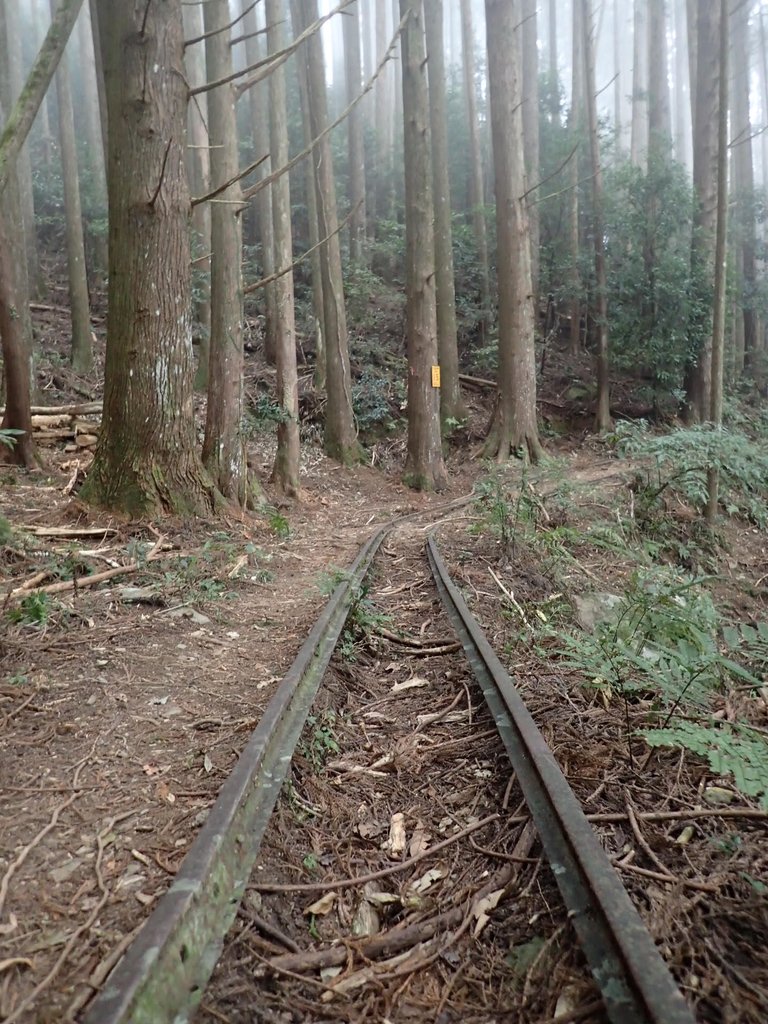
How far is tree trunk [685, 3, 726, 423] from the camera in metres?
17.1

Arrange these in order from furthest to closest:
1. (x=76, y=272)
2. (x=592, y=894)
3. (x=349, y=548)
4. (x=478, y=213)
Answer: (x=478, y=213), (x=76, y=272), (x=349, y=548), (x=592, y=894)

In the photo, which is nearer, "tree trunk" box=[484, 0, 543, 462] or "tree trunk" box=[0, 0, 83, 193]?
"tree trunk" box=[0, 0, 83, 193]

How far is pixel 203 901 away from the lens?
5.91ft

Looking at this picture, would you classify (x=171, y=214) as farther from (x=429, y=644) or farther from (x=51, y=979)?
(x=51, y=979)

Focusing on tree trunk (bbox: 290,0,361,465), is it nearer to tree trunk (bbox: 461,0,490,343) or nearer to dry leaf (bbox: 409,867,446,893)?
tree trunk (bbox: 461,0,490,343)

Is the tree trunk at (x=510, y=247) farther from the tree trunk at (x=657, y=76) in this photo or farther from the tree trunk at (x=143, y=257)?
the tree trunk at (x=657, y=76)

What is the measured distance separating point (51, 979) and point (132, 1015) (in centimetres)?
41

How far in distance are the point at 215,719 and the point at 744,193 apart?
2682cm

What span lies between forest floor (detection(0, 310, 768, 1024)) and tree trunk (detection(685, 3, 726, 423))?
37.5 feet

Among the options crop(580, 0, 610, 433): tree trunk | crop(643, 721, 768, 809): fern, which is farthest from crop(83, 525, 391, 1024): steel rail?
crop(580, 0, 610, 433): tree trunk

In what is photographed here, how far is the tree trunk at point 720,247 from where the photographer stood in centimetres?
898

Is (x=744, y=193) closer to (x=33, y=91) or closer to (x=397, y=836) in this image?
(x=33, y=91)

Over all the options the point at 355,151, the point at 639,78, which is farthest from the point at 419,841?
the point at 639,78

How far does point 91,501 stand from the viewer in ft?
22.5
